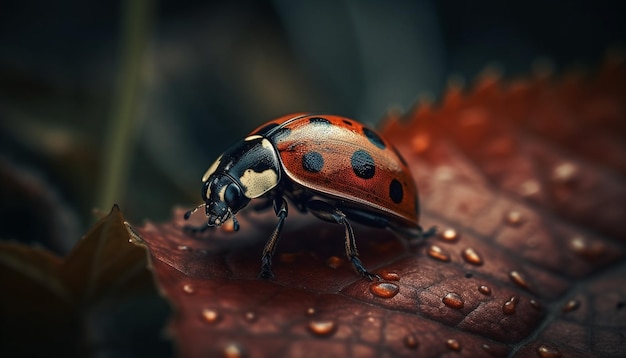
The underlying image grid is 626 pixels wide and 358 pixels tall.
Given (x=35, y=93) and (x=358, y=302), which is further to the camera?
(x=35, y=93)

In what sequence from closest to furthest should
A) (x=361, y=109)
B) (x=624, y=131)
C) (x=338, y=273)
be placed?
1. (x=338, y=273)
2. (x=624, y=131)
3. (x=361, y=109)

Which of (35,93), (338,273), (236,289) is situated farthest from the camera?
(35,93)

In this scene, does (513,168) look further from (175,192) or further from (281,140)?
(175,192)

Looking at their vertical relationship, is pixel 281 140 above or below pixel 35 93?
below

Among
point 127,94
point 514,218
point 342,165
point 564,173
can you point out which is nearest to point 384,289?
point 342,165

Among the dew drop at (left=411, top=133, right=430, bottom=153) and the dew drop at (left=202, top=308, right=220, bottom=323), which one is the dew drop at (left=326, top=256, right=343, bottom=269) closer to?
the dew drop at (left=202, top=308, right=220, bottom=323)

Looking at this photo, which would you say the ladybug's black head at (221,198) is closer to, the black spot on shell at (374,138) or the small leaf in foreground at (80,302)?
the small leaf in foreground at (80,302)

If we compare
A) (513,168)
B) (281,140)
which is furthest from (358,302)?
(513,168)

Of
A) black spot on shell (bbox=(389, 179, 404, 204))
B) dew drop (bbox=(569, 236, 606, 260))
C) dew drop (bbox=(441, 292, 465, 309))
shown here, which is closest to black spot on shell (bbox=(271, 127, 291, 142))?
black spot on shell (bbox=(389, 179, 404, 204))

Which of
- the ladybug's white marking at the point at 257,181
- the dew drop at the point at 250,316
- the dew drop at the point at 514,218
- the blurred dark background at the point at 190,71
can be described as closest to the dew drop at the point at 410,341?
the dew drop at the point at 250,316
